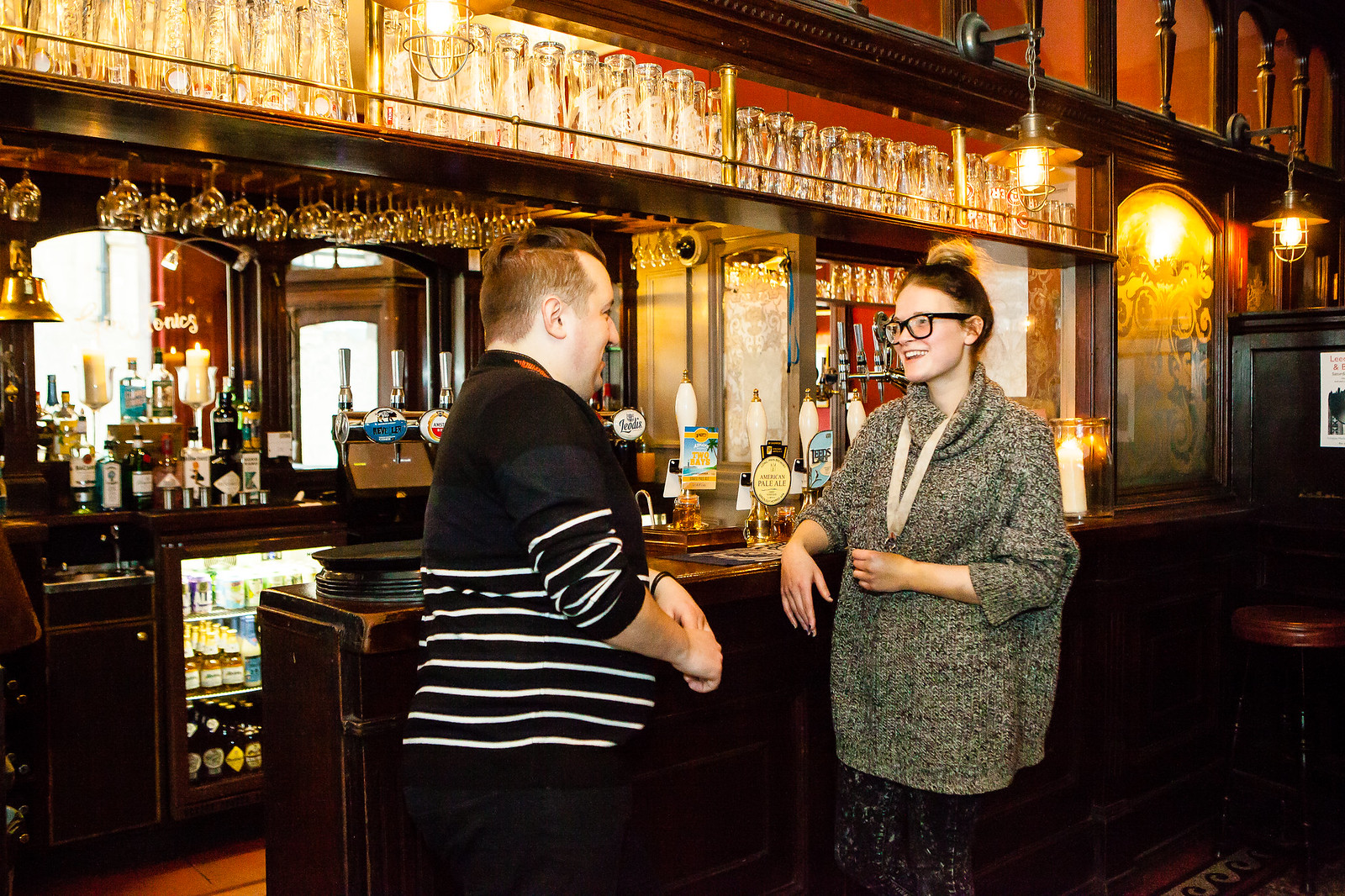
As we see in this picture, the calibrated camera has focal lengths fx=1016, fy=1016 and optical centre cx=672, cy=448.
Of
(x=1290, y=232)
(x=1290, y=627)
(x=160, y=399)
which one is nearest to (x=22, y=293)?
(x=160, y=399)

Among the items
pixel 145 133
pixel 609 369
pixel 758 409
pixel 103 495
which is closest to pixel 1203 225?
pixel 758 409

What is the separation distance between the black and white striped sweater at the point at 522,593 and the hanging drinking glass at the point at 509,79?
3.28 feet

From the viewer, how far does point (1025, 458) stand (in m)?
2.09

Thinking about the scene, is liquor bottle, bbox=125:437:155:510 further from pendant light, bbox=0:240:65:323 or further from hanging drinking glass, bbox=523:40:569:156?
hanging drinking glass, bbox=523:40:569:156

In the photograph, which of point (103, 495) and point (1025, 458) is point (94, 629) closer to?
point (103, 495)

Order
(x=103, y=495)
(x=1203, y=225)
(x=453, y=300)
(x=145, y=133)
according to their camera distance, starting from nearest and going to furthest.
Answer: (x=145, y=133), (x=103, y=495), (x=1203, y=225), (x=453, y=300)

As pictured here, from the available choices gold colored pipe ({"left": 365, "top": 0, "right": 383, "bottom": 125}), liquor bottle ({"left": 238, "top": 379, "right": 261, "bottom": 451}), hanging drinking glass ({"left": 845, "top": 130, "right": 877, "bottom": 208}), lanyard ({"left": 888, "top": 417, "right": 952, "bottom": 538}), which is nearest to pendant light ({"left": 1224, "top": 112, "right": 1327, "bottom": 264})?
hanging drinking glass ({"left": 845, "top": 130, "right": 877, "bottom": 208})

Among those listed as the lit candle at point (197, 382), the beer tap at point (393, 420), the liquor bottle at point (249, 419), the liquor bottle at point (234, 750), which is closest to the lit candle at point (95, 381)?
the lit candle at point (197, 382)

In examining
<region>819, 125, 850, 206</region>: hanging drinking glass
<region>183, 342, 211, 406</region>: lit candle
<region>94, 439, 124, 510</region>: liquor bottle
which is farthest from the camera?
<region>183, 342, 211, 406</region>: lit candle

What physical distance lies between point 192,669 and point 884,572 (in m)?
3.06

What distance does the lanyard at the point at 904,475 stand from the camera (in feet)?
7.14

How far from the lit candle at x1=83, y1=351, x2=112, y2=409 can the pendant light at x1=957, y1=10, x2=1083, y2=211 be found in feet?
12.2

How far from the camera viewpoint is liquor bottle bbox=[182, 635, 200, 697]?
3951 millimetres

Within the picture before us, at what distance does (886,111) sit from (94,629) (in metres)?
3.25
